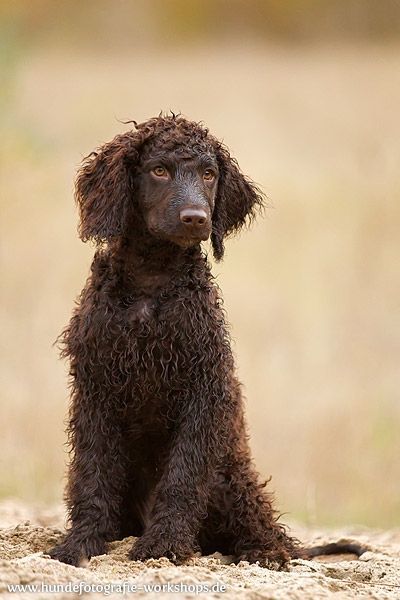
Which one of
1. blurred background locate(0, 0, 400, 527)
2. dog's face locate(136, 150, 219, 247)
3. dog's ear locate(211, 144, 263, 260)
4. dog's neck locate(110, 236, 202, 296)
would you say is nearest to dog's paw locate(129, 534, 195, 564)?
dog's neck locate(110, 236, 202, 296)

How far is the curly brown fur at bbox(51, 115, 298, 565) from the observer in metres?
6.18

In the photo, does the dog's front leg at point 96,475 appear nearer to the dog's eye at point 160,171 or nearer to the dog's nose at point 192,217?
the dog's nose at point 192,217

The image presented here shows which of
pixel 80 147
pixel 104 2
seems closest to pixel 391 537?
pixel 80 147

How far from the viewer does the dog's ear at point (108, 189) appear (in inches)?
251

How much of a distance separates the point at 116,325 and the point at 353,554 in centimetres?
257

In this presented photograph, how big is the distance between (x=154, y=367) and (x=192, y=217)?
2.87 feet

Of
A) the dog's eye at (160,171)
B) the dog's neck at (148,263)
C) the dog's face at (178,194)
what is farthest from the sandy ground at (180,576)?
the dog's eye at (160,171)

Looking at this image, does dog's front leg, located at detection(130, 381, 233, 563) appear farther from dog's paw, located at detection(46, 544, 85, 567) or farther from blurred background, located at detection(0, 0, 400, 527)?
blurred background, located at detection(0, 0, 400, 527)

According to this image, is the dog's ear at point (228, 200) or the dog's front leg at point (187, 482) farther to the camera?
the dog's ear at point (228, 200)

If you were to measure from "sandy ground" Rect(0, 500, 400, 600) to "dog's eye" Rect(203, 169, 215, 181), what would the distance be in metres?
2.16

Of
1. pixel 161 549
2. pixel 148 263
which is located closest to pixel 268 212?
pixel 148 263

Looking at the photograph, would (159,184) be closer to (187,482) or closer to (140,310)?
(140,310)

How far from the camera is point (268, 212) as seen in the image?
1877 cm

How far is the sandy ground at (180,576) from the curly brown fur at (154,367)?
23cm
